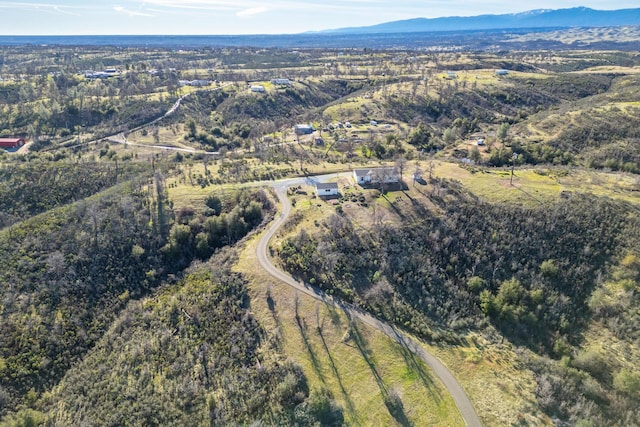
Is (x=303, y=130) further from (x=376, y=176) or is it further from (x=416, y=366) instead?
(x=416, y=366)

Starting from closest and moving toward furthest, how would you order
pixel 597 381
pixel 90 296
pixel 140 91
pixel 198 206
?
pixel 597 381
pixel 90 296
pixel 198 206
pixel 140 91

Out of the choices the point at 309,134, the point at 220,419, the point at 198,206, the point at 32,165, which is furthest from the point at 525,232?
the point at 32,165

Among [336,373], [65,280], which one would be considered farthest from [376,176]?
[65,280]

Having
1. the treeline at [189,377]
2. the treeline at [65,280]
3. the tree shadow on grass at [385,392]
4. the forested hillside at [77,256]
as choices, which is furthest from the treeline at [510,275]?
the treeline at [65,280]

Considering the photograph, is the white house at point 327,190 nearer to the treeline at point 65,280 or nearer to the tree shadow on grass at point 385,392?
the treeline at point 65,280

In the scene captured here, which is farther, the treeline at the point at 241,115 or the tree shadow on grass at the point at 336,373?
the treeline at the point at 241,115

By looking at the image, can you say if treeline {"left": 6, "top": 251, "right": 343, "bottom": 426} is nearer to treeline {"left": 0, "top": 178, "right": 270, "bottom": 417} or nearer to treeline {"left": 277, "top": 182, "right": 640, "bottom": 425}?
treeline {"left": 0, "top": 178, "right": 270, "bottom": 417}

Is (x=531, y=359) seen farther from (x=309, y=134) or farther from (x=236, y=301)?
(x=309, y=134)
